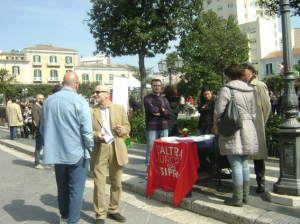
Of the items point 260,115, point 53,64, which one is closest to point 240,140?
point 260,115

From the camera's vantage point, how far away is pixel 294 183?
370cm

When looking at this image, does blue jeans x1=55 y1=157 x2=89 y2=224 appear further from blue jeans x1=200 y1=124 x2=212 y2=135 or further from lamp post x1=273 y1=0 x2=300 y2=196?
blue jeans x1=200 y1=124 x2=212 y2=135

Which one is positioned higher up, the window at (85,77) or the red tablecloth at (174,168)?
the window at (85,77)

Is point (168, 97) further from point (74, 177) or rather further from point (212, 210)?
point (74, 177)

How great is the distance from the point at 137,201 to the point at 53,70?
65939 mm

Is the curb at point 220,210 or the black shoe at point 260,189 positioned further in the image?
the black shoe at point 260,189

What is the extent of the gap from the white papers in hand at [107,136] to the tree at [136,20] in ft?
27.1

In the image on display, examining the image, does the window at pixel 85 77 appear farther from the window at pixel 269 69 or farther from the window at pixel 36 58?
the window at pixel 269 69

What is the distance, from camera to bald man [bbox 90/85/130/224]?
3.53 m

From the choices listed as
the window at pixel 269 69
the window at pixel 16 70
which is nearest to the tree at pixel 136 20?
the window at pixel 269 69

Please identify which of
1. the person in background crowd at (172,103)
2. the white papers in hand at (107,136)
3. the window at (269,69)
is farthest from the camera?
the window at (269,69)

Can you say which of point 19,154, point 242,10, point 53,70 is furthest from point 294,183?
point 242,10

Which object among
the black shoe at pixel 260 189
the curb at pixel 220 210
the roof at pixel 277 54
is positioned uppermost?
the roof at pixel 277 54

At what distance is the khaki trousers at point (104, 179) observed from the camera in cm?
351
